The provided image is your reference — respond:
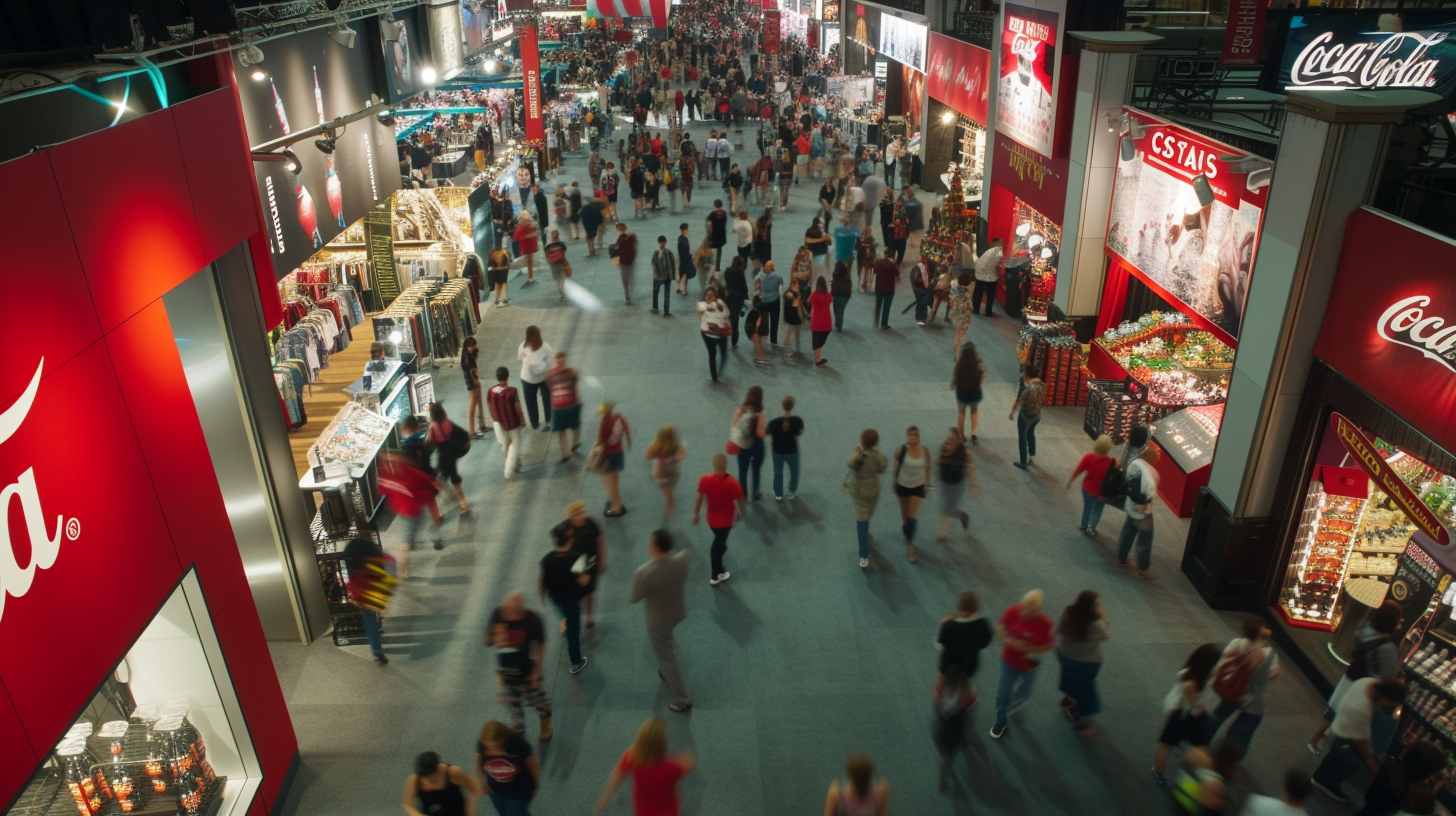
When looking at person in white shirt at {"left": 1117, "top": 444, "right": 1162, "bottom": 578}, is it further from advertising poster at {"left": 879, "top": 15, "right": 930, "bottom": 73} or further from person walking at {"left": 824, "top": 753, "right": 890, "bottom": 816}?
advertising poster at {"left": 879, "top": 15, "right": 930, "bottom": 73}

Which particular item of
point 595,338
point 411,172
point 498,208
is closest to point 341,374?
point 595,338

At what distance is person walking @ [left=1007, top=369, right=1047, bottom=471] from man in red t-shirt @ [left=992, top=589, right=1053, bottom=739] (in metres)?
3.88

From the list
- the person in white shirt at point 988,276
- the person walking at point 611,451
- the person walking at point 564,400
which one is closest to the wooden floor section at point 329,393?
the person walking at point 564,400

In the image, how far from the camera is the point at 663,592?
661 cm

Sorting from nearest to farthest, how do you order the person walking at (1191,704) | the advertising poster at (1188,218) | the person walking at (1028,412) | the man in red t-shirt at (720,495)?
the person walking at (1191,704)
the man in red t-shirt at (720,495)
the advertising poster at (1188,218)
the person walking at (1028,412)

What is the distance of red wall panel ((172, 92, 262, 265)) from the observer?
5930mm

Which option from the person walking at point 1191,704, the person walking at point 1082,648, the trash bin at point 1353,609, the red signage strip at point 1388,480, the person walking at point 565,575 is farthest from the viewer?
the trash bin at point 1353,609

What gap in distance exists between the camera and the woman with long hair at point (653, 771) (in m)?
5.03

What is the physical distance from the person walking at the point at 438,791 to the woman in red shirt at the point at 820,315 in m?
8.44

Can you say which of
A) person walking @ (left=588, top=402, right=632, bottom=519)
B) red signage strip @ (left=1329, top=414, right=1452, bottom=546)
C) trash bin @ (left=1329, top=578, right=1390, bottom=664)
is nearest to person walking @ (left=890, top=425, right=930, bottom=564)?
person walking @ (left=588, top=402, right=632, bottom=519)

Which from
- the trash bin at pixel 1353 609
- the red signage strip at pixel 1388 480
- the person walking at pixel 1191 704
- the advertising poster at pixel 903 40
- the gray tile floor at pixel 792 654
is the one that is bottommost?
the gray tile floor at pixel 792 654

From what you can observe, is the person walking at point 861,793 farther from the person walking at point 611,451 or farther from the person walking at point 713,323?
the person walking at point 713,323

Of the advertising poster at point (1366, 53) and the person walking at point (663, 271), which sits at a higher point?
the advertising poster at point (1366, 53)

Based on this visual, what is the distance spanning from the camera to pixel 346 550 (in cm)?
722
